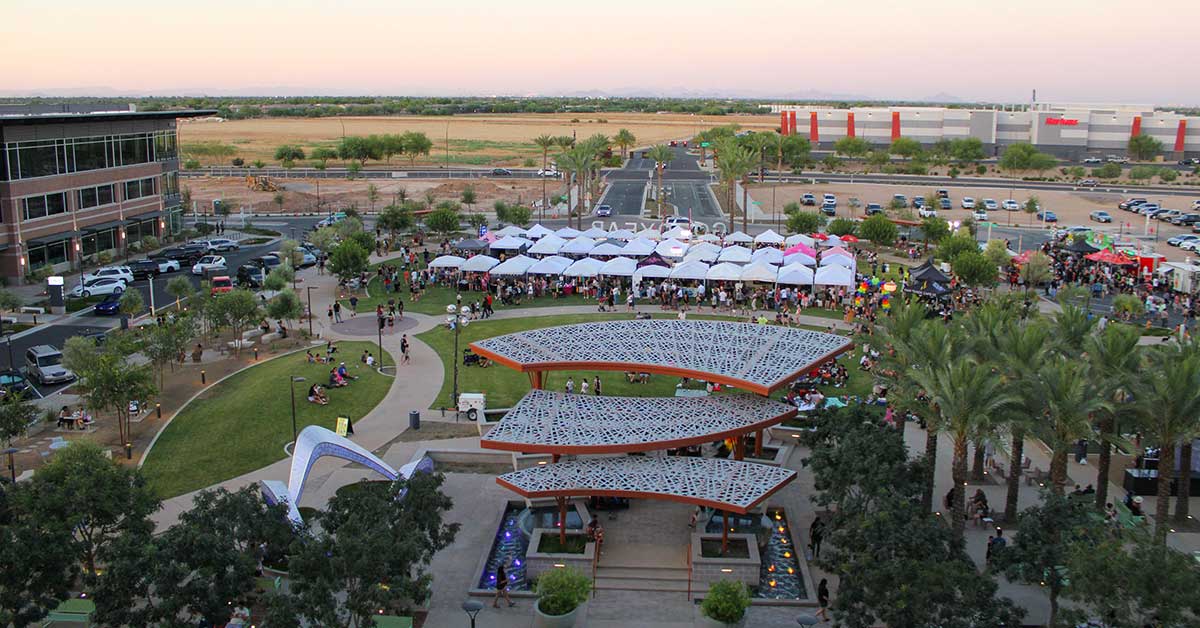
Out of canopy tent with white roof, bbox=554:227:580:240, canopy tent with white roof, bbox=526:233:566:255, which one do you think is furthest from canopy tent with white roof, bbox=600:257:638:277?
canopy tent with white roof, bbox=554:227:580:240

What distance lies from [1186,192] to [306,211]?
308 ft

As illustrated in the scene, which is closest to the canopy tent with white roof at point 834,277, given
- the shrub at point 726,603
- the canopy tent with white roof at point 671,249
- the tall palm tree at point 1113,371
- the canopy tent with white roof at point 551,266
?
the canopy tent with white roof at point 671,249

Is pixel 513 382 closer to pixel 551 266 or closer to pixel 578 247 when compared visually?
pixel 551 266

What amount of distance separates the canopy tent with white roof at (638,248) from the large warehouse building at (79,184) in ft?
111

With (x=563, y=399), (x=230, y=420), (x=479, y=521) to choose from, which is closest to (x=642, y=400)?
(x=563, y=399)

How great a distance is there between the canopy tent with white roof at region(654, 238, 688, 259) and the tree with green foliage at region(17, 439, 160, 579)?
37959 millimetres

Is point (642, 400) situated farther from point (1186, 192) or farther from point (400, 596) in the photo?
point (1186, 192)

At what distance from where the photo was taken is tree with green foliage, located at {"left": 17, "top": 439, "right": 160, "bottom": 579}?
66.4ft

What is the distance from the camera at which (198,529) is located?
19.6 metres

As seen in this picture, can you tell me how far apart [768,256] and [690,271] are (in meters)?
5.88

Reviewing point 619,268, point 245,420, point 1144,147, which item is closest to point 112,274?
point 245,420

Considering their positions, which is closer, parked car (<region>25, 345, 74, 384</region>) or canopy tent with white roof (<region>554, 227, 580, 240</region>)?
parked car (<region>25, 345, 74, 384</region>)

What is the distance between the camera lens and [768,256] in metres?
54.7

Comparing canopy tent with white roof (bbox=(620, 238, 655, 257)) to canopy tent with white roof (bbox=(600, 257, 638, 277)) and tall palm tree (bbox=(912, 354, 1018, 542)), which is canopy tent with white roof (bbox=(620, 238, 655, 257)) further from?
tall palm tree (bbox=(912, 354, 1018, 542))
